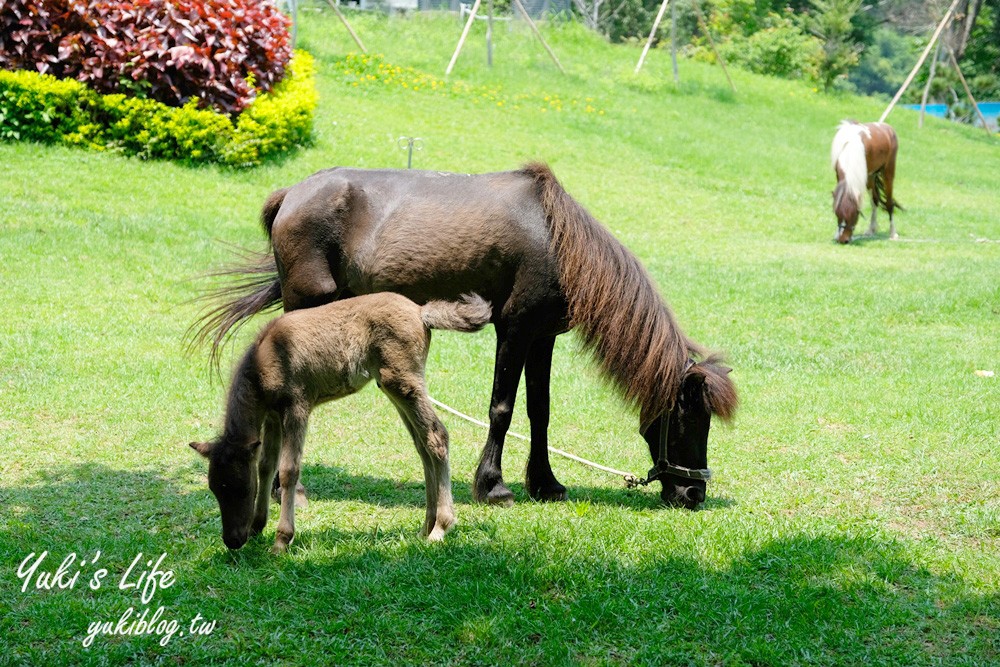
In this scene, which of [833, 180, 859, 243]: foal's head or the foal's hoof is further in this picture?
[833, 180, 859, 243]: foal's head

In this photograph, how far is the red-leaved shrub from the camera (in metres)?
14.3

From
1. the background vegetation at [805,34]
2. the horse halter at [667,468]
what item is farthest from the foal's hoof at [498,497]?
the background vegetation at [805,34]

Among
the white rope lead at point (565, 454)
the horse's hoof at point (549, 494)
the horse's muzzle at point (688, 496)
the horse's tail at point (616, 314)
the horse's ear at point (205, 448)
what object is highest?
the horse's tail at point (616, 314)

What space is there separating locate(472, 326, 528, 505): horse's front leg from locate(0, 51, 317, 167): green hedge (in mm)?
10054

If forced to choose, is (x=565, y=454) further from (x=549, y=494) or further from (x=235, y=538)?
(x=235, y=538)

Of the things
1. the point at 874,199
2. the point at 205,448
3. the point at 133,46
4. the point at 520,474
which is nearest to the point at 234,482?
the point at 205,448

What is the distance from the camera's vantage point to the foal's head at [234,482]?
4871 millimetres

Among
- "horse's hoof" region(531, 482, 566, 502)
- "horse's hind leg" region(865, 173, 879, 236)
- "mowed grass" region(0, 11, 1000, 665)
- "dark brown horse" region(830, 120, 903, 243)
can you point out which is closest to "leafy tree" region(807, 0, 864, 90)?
"dark brown horse" region(830, 120, 903, 243)

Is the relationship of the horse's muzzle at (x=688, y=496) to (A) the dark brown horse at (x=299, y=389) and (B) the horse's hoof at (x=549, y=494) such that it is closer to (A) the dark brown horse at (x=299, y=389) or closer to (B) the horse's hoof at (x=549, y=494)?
(B) the horse's hoof at (x=549, y=494)

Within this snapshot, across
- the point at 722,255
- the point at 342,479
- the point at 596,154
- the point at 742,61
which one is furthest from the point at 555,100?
the point at 342,479

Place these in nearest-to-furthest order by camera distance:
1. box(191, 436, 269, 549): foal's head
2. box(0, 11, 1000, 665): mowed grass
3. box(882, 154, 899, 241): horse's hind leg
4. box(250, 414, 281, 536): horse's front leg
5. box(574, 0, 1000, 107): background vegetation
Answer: box(0, 11, 1000, 665): mowed grass → box(191, 436, 269, 549): foal's head → box(250, 414, 281, 536): horse's front leg → box(882, 154, 899, 241): horse's hind leg → box(574, 0, 1000, 107): background vegetation

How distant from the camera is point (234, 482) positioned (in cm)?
487

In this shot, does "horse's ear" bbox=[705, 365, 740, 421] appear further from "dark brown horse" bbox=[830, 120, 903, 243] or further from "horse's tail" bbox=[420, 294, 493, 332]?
"dark brown horse" bbox=[830, 120, 903, 243]

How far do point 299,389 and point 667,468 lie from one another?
2.40 metres
